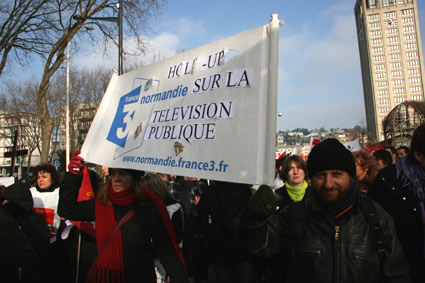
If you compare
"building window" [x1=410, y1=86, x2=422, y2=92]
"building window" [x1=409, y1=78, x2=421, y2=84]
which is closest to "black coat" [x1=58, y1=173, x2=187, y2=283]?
"building window" [x1=409, y1=78, x2=421, y2=84]

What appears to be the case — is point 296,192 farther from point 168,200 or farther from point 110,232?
point 110,232

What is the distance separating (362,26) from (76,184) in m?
136

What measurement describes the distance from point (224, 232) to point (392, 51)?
429 ft

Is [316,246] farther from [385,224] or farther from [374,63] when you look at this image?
[374,63]

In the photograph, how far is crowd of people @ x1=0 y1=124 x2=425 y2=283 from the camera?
1877 millimetres

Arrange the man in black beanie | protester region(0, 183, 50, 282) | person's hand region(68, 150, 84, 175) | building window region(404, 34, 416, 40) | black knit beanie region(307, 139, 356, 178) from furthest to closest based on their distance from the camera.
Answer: building window region(404, 34, 416, 40), person's hand region(68, 150, 84, 175), protester region(0, 183, 50, 282), black knit beanie region(307, 139, 356, 178), the man in black beanie

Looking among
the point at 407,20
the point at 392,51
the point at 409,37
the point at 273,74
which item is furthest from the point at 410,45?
the point at 273,74

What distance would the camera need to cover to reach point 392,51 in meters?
114

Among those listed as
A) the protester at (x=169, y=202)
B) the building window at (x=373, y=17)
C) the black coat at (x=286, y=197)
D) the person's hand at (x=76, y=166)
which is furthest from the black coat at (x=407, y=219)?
the building window at (x=373, y=17)

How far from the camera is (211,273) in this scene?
3.60 m

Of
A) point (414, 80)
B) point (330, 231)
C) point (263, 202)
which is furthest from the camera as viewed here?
point (414, 80)

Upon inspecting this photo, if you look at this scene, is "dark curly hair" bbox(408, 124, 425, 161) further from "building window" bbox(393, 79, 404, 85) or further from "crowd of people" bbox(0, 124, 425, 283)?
"building window" bbox(393, 79, 404, 85)

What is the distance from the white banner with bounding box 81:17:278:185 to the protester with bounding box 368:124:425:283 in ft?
4.59

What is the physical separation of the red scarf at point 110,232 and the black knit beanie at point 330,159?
4.45 feet
